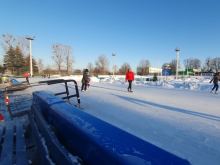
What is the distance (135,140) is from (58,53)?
78.7m

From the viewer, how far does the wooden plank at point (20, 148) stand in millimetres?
4617

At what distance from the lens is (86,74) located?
60.8 ft

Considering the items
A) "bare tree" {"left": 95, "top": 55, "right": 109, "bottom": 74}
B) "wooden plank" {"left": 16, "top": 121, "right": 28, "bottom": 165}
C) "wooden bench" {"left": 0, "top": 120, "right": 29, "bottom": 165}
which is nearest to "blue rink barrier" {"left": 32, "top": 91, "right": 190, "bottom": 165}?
"wooden plank" {"left": 16, "top": 121, "right": 28, "bottom": 165}

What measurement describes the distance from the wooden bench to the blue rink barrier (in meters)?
1.86

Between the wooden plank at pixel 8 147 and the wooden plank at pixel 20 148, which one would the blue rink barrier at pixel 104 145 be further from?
the wooden plank at pixel 8 147

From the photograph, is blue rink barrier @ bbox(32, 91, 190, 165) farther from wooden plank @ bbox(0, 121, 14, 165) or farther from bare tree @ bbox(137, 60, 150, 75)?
bare tree @ bbox(137, 60, 150, 75)

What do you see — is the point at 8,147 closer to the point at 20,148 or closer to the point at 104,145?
the point at 20,148

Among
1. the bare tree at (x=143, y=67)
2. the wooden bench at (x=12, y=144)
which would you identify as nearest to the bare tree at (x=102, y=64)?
the bare tree at (x=143, y=67)

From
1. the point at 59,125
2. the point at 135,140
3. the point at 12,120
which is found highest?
the point at 135,140

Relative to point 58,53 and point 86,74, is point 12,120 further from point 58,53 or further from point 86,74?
point 58,53

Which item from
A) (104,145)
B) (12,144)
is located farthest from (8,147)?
(104,145)

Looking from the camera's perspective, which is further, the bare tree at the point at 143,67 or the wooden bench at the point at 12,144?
the bare tree at the point at 143,67

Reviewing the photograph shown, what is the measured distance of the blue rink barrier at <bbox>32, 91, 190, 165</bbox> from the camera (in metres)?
1.70

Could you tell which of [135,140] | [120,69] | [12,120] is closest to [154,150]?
[135,140]
